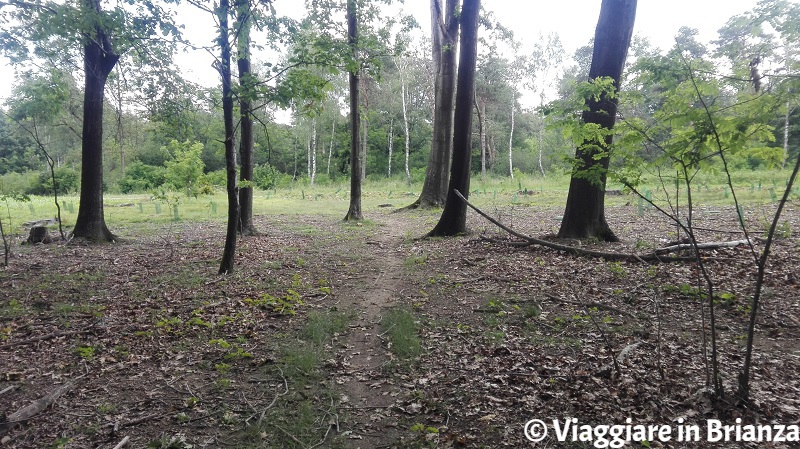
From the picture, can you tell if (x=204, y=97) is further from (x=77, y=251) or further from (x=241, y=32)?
(x=77, y=251)

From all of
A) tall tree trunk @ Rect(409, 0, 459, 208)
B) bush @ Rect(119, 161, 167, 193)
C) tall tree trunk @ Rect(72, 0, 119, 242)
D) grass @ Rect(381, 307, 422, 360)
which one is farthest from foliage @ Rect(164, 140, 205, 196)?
grass @ Rect(381, 307, 422, 360)

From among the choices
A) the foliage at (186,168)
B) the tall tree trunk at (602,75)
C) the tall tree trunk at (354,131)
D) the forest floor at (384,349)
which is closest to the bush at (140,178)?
the foliage at (186,168)

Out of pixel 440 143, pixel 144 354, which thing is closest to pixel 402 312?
pixel 144 354

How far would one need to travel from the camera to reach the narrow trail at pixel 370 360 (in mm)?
3373

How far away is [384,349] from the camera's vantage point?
474 centimetres

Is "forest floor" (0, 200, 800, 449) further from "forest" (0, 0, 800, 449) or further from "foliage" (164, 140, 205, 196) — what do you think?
"foliage" (164, 140, 205, 196)

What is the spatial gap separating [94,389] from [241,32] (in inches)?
199

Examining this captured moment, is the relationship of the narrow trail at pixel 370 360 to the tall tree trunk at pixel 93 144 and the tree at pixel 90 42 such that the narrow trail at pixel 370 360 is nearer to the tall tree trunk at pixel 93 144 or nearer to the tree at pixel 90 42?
the tree at pixel 90 42

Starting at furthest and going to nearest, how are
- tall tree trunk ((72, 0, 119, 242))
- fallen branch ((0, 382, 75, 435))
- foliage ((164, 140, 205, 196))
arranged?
1. foliage ((164, 140, 205, 196))
2. tall tree trunk ((72, 0, 119, 242))
3. fallen branch ((0, 382, 75, 435))

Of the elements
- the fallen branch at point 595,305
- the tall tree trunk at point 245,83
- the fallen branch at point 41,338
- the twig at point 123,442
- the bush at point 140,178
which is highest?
the tall tree trunk at point 245,83

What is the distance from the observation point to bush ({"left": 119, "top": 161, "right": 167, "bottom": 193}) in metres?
36.5

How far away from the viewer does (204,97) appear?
7906 mm

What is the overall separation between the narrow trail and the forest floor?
2 centimetres

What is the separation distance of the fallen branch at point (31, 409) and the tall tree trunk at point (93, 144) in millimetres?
7698
